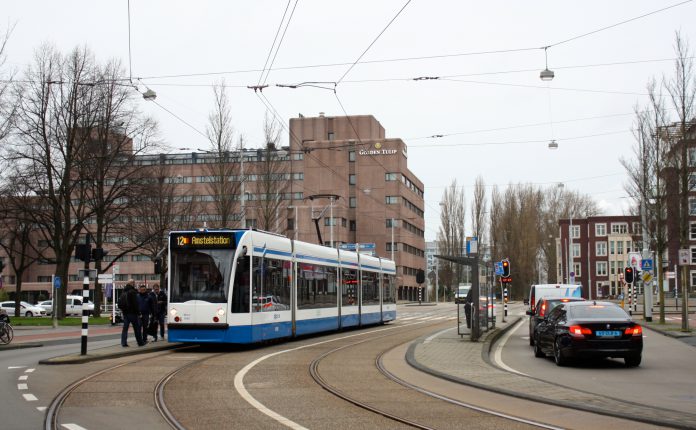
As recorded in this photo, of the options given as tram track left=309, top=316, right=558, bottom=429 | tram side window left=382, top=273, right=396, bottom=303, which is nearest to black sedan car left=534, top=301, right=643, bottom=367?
tram track left=309, top=316, right=558, bottom=429

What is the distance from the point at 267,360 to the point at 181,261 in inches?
164

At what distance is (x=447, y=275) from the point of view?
4008 inches

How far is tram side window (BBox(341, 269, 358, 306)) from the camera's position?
29.4m

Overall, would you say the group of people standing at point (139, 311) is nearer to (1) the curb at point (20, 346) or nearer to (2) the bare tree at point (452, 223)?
(1) the curb at point (20, 346)

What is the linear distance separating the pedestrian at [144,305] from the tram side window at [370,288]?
11902mm

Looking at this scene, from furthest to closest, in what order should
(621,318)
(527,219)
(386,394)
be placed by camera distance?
1. (527,219)
2. (621,318)
3. (386,394)

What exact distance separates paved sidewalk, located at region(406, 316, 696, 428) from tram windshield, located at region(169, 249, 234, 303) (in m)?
4.94

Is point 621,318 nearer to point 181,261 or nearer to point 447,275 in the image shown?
point 181,261

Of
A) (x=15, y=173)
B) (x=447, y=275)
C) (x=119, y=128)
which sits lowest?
(x=447, y=275)

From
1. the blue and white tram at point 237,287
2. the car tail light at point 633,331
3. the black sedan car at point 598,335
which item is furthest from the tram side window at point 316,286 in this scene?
the car tail light at point 633,331

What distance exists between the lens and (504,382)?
13578 mm

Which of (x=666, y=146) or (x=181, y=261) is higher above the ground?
(x=666, y=146)

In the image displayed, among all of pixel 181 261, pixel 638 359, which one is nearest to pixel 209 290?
pixel 181 261

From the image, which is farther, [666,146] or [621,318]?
[666,146]
